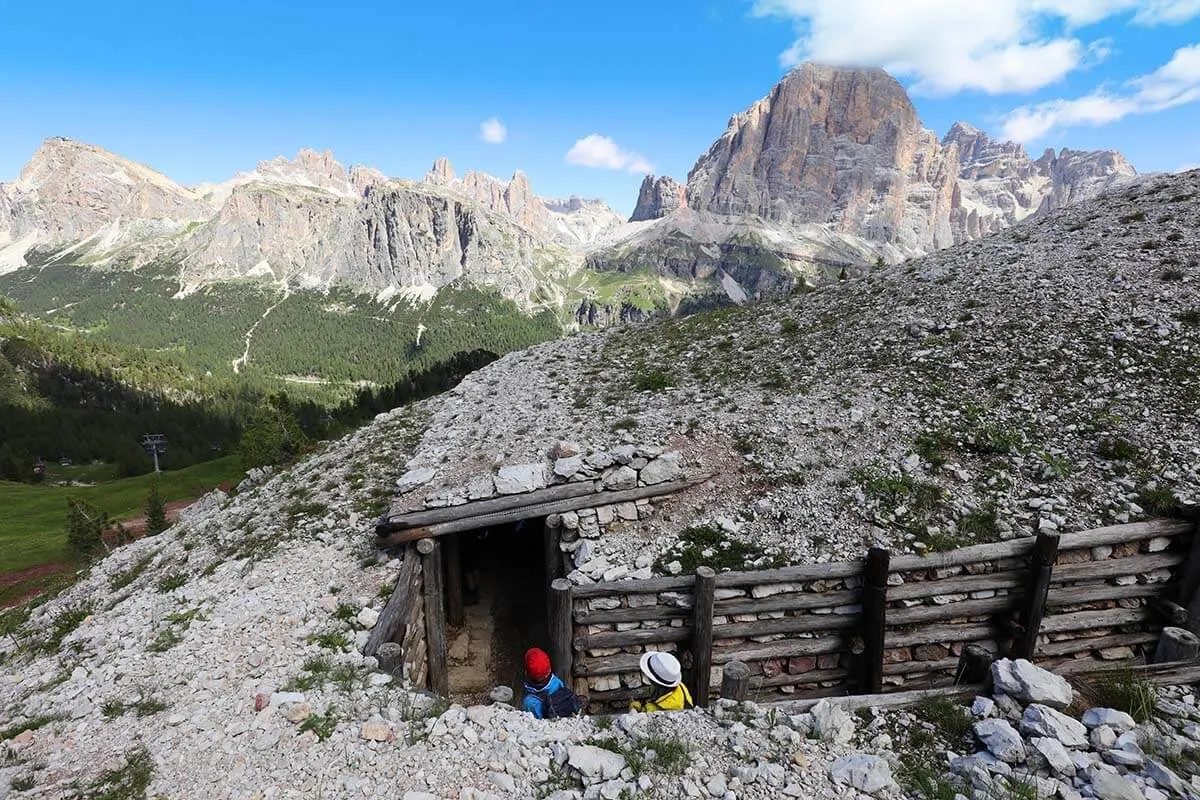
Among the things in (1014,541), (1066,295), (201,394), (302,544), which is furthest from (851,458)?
(201,394)

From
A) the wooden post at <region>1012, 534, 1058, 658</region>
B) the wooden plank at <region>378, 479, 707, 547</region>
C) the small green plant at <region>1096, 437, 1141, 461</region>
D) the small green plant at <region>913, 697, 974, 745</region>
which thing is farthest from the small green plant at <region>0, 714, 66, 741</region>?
the small green plant at <region>1096, 437, 1141, 461</region>

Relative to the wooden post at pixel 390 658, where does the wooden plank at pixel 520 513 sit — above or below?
above

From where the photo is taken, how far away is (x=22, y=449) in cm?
10838

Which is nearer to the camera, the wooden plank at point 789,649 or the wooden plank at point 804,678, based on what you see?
→ the wooden plank at point 789,649

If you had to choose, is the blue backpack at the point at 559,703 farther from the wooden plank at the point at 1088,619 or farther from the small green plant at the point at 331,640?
the wooden plank at the point at 1088,619

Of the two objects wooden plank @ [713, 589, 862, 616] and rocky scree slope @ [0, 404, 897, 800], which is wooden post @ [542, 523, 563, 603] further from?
wooden plank @ [713, 589, 862, 616]

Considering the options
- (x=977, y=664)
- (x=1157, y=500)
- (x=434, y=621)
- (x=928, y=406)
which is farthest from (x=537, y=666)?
(x=1157, y=500)

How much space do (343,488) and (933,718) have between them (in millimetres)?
15881

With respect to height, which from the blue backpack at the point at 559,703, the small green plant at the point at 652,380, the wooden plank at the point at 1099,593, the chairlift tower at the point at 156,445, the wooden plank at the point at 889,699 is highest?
the small green plant at the point at 652,380

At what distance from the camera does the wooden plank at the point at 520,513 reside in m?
12.7

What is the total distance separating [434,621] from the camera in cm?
1313

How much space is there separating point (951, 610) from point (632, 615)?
21.1ft

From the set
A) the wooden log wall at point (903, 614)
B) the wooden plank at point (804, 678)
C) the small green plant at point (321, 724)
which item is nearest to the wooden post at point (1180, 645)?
the wooden log wall at point (903, 614)

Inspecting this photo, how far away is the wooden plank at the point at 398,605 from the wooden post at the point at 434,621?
397mm
